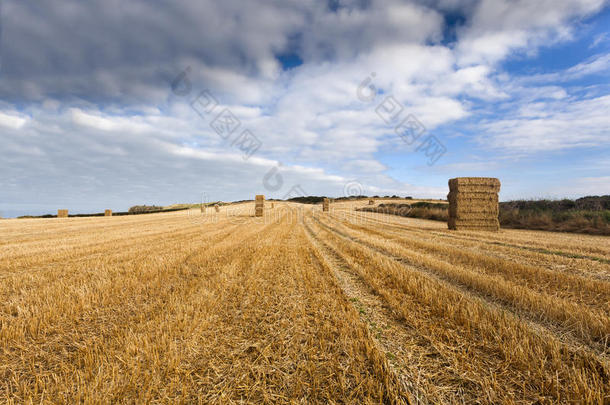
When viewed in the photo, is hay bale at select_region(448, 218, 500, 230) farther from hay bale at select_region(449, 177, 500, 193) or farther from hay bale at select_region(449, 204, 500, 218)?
hay bale at select_region(449, 177, 500, 193)

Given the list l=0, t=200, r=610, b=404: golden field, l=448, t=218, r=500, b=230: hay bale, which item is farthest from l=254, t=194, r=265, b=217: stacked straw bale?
l=0, t=200, r=610, b=404: golden field

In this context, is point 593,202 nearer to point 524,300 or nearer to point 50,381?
point 524,300

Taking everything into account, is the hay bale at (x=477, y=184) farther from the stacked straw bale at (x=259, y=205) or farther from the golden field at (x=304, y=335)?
the stacked straw bale at (x=259, y=205)

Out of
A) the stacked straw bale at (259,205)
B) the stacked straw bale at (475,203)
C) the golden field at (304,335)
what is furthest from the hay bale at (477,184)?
the stacked straw bale at (259,205)

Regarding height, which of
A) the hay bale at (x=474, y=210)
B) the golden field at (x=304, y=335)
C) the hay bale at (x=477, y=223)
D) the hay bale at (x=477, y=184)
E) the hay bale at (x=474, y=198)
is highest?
the hay bale at (x=477, y=184)

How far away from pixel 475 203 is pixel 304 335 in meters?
→ 15.5

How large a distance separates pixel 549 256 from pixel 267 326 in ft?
23.2

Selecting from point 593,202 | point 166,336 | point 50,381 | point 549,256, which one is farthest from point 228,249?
point 593,202

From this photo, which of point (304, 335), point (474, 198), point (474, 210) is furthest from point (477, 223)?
point (304, 335)

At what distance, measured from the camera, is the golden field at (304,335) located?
1675 mm

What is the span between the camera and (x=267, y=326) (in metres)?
2.59

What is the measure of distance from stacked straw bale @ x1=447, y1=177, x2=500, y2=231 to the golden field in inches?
385

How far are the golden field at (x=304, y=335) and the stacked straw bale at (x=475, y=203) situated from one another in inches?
385

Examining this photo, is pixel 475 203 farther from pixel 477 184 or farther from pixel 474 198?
pixel 477 184
